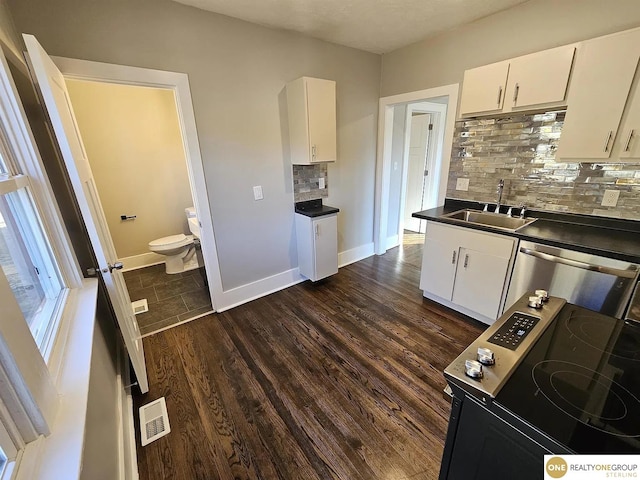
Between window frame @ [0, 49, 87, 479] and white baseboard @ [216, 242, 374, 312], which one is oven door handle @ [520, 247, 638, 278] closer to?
white baseboard @ [216, 242, 374, 312]

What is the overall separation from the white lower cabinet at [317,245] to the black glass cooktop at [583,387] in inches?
84.3

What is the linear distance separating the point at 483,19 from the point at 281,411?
136 inches

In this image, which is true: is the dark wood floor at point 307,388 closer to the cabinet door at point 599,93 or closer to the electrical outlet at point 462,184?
the electrical outlet at point 462,184

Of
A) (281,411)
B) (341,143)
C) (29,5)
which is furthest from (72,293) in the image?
(341,143)

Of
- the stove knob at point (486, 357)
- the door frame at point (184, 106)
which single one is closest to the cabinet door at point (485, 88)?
the stove knob at point (486, 357)

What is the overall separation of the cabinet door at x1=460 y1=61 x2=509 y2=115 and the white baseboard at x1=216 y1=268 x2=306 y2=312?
2346mm

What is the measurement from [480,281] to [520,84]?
1.53m

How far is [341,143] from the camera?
3213 millimetres

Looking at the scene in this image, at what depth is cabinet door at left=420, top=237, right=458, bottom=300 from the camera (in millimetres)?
2416

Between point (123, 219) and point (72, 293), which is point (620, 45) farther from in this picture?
point (123, 219)

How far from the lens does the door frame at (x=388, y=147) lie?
271 centimetres

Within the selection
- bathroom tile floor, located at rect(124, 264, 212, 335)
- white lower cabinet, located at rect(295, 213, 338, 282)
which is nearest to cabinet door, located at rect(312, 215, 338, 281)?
white lower cabinet, located at rect(295, 213, 338, 282)

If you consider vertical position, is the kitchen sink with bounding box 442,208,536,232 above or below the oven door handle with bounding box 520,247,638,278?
above

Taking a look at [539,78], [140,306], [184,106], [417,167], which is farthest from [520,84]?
[140,306]
